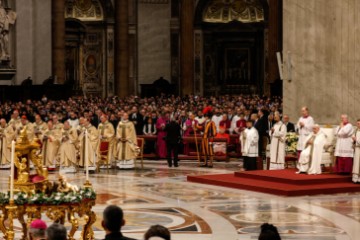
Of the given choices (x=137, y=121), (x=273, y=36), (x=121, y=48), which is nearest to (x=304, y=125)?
(x=137, y=121)

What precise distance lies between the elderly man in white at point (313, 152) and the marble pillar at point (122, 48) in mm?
22521

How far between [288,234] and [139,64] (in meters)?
33.6

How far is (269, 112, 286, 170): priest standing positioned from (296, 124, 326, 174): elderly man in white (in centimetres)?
205

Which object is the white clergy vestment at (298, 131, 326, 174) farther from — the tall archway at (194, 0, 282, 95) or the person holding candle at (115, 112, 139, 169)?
the tall archway at (194, 0, 282, 95)

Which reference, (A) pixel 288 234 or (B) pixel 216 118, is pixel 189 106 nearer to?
(B) pixel 216 118

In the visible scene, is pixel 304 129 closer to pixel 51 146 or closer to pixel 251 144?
pixel 251 144

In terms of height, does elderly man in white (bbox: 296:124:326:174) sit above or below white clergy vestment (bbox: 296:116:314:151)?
below

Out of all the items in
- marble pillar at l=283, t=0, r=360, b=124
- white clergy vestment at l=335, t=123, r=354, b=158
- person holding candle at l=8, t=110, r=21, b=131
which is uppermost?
marble pillar at l=283, t=0, r=360, b=124

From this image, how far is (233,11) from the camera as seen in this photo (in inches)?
1911

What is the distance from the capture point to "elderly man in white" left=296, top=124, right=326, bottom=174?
2125cm

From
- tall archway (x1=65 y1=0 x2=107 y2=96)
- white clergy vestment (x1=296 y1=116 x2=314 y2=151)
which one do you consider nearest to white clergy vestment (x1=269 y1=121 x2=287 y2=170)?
white clergy vestment (x1=296 y1=116 x2=314 y2=151)

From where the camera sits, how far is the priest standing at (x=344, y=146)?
2089cm

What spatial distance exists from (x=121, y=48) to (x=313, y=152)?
23.2 metres

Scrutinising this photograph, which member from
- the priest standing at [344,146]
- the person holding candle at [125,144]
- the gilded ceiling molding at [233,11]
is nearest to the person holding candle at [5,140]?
the person holding candle at [125,144]
